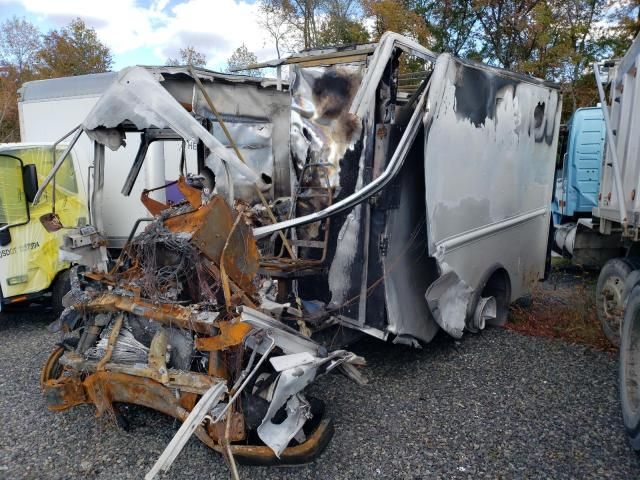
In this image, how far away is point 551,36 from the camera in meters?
14.0

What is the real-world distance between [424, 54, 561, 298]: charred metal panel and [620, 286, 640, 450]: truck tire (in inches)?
48.0

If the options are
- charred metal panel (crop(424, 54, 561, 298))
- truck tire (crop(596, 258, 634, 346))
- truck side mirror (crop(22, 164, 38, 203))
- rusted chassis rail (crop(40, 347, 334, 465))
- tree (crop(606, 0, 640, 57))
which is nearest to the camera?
rusted chassis rail (crop(40, 347, 334, 465))

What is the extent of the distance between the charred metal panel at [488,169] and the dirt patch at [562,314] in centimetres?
35

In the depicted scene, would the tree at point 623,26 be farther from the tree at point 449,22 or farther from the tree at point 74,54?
the tree at point 74,54

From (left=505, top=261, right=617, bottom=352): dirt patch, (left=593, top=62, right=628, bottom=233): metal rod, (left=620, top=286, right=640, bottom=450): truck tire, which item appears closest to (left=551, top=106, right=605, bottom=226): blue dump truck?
(left=505, top=261, right=617, bottom=352): dirt patch

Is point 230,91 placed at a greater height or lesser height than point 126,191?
greater

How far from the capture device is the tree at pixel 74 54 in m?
25.4

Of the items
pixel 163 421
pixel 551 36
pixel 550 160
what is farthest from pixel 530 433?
pixel 551 36

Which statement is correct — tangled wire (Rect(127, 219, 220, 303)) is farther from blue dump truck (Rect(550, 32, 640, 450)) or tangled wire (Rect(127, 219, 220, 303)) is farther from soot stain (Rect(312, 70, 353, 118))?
blue dump truck (Rect(550, 32, 640, 450))

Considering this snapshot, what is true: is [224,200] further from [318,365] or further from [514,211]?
[514,211]

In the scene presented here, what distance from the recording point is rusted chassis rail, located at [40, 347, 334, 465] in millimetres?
2990

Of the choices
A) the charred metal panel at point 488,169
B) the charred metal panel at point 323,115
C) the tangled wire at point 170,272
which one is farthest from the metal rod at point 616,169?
the tangled wire at point 170,272

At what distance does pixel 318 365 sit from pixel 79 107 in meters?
6.82

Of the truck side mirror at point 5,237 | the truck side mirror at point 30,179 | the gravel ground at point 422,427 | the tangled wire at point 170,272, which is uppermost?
the truck side mirror at point 30,179
